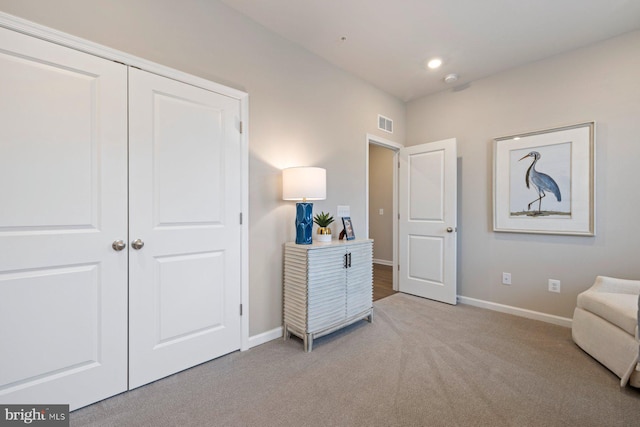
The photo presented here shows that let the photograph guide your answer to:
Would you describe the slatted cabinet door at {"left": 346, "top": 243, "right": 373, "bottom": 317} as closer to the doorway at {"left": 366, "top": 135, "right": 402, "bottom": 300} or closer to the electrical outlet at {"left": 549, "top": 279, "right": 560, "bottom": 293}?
the electrical outlet at {"left": 549, "top": 279, "right": 560, "bottom": 293}

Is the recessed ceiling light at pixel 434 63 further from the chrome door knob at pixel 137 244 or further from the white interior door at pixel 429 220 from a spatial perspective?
the chrome door knob at pixel 137 244

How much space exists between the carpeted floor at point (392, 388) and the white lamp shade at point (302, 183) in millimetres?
1265

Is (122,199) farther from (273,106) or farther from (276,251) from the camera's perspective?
(273,106)

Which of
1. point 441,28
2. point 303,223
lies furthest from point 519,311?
point 441,28

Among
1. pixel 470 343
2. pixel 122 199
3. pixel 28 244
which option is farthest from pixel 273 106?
→ pixel 470 343

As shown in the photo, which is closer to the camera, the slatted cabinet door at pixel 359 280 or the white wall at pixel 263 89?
the white wall at pixel 263 89

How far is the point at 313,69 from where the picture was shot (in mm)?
2789

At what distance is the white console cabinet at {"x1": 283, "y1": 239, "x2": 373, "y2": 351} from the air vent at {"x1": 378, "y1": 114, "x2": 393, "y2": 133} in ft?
5.74

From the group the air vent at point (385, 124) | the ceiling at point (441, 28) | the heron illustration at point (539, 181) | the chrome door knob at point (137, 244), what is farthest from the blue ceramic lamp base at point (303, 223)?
the heron illustration at point (539, 181)

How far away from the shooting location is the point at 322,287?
90.7 inches

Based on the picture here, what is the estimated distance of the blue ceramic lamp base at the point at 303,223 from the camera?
7.83ft

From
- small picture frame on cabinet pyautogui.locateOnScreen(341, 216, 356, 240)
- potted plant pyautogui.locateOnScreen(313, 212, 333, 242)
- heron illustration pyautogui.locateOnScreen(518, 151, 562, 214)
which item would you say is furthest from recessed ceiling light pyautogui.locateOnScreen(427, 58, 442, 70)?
potted plant pyautogui.locateOnScreen(313, 212, 333, 242)

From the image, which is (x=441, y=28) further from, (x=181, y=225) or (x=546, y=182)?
(x=181, y=225)

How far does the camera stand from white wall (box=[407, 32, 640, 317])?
247cm
